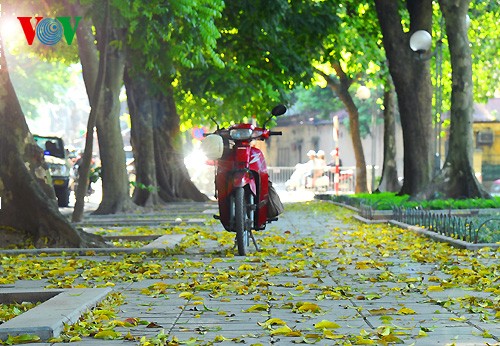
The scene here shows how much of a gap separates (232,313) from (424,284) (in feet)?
9.03

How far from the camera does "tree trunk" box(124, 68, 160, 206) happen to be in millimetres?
30844

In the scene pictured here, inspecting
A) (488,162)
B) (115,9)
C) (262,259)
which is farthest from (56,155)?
(488,162)

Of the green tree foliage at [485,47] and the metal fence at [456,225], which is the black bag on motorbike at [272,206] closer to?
the metal fence at [456,225]

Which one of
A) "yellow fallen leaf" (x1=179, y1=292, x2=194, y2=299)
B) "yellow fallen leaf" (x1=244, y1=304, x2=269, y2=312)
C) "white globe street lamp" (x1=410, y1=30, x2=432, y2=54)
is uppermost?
"white globe street lamp" (x1=410, y1=30, x2=432, y2=54)

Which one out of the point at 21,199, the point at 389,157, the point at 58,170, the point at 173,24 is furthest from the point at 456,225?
the point at 389,157

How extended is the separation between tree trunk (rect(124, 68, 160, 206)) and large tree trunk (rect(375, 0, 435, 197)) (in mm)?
6488

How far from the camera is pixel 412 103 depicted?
1115 inches

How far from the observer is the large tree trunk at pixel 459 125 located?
84.6 ft

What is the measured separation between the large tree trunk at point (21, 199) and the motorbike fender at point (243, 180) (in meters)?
2.23

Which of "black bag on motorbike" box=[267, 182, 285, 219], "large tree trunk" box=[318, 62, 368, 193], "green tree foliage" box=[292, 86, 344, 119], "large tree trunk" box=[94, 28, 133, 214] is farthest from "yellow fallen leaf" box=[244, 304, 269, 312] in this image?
"green tree foliage" box=[292, 86, 344, 119]

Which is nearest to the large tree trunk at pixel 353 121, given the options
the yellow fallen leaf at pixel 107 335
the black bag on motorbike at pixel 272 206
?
the black bag on motorbike at pixel 272 206

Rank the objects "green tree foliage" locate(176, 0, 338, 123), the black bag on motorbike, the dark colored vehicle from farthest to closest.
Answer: the dark colored vehicle
"green tree foliage" locate(176, 0, 338, 123)
the black bag on motorbike

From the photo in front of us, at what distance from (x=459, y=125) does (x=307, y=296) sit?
16405mm

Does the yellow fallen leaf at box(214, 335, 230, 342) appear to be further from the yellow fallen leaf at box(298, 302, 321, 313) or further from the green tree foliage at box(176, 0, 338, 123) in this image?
the green tree foliage at box(176, 0, 338, 123)
